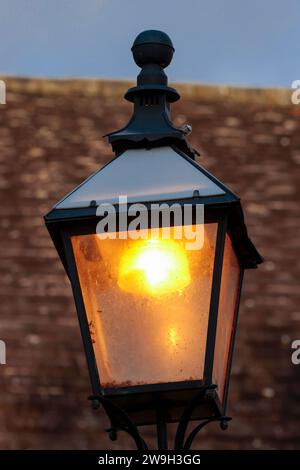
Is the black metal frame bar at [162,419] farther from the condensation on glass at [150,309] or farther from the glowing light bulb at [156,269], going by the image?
the glowing light bulb at [156,269]

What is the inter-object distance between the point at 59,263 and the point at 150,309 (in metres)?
6.09

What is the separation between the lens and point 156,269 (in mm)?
3852

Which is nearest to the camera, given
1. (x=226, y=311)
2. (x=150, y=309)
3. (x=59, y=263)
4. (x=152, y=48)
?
(x=150, y=309)

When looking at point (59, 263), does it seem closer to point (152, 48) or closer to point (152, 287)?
point (152, 48)

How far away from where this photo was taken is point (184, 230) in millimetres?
3846

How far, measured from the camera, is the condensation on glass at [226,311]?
3934 millimetres

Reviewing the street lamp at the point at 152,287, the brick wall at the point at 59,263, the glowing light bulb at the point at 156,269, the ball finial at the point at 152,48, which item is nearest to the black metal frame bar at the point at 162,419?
the street lamp at the point at 152,287

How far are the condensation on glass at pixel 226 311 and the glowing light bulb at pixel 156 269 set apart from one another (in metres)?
0.13

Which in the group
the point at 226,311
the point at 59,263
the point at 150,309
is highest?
the point at 59,263

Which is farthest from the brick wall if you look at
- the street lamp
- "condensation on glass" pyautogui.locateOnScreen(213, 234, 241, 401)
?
the street lamp

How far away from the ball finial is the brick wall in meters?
5.00

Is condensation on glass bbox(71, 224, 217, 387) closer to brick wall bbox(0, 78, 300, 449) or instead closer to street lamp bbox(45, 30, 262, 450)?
street lamp bbox(45, 30, 262, 450)

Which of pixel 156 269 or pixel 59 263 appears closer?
pixel 156 269

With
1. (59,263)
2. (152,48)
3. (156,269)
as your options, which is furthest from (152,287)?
(59,263)
